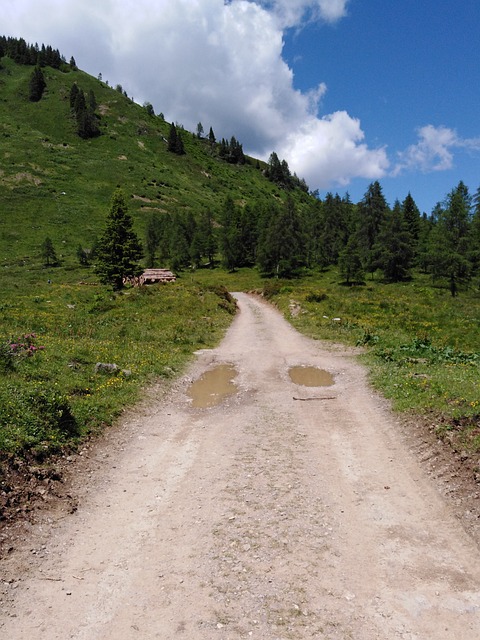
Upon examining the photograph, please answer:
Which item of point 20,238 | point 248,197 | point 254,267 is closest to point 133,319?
point 254,267

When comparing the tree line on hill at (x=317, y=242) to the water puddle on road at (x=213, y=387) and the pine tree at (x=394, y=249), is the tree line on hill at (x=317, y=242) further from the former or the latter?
the water puddle on road at (x=213, y=387)

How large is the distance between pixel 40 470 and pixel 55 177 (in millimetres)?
132759

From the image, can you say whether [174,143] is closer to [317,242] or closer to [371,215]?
[317,242]

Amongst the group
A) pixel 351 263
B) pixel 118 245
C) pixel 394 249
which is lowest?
pixel 118 245

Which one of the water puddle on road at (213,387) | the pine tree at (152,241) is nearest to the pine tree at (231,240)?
the pine tree at (152,241)

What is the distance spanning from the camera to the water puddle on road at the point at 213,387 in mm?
14289

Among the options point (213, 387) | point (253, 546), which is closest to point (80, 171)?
point (213, 387)

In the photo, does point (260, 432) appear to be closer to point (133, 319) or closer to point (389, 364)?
point (389, 364)

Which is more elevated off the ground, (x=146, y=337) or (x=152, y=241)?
(x=152, y=241)

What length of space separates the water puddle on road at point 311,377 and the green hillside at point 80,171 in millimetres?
73699

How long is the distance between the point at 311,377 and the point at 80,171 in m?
136

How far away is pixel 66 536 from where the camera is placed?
704 centimetres

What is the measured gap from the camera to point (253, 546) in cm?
675

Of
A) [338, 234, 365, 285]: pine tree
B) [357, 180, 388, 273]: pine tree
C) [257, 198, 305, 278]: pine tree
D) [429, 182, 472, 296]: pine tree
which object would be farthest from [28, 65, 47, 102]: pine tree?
[429, 182, 472, 296]: pine tree
